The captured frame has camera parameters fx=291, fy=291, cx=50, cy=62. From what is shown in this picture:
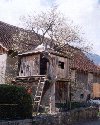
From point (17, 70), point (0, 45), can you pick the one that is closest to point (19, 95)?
point (17, 70)

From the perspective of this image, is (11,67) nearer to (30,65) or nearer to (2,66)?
(2,66)

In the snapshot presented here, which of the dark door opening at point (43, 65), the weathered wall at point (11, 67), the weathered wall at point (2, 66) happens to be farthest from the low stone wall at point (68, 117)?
the weathered wall at point (2, 66)

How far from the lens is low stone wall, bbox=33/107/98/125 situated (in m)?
20.1

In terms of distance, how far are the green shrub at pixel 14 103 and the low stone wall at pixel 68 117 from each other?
2.97ft

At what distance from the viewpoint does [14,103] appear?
1922 cm

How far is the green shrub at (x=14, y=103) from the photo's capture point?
18562 millimetres

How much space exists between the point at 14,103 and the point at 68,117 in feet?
17.4

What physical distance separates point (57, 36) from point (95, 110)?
400 inches

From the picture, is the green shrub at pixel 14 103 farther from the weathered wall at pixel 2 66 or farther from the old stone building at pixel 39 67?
the weathered wall at pixel 2 66

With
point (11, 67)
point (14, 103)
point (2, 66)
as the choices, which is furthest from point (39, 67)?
point (14, 103)

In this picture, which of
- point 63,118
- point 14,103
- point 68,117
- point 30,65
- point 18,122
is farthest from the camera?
point 30,65

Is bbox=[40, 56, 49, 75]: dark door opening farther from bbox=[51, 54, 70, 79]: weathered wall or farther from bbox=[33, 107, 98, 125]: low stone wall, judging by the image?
bbox=[33, 107, 98, 125]: low stone wall

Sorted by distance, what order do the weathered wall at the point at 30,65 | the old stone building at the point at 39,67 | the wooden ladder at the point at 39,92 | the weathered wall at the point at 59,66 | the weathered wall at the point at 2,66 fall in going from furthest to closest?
the weathered wall at the point at 2,66 < the weathered wall at the point at 30,65 < the weathered wall at the point at 59,66 < the old stone building at the point at 39,67 < the wooden ladder at the point at 39,92

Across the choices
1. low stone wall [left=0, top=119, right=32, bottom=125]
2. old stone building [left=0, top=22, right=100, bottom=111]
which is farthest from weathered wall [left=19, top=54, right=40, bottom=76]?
low stone wall [left=0, top=119, right=32, bottom=125]
